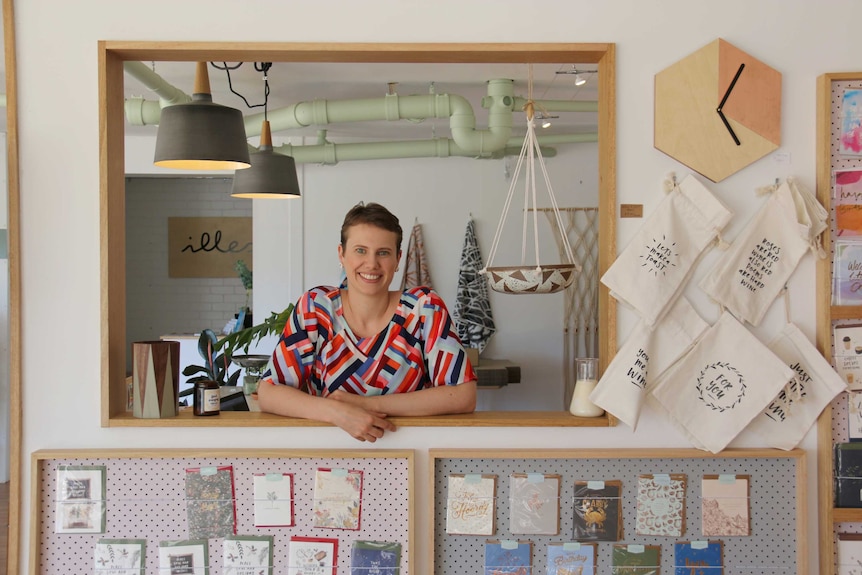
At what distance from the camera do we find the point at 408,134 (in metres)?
7.66

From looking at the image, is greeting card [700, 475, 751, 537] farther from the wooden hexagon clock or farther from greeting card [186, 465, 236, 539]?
greeting card [186, 465, 236, 539]

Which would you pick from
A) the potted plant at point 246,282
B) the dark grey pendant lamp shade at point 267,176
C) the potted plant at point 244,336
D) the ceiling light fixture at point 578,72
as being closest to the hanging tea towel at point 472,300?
the potted plant at point 246,282

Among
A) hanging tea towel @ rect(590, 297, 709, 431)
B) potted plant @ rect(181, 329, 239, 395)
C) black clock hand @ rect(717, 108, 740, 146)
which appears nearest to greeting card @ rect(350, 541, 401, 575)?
hanging tea towel @ rect(590, 297, 709, 431)

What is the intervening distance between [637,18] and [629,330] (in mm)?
908

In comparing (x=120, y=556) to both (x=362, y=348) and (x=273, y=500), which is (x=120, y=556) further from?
(x=362, y=348)

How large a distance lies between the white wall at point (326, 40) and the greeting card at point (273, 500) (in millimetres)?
103

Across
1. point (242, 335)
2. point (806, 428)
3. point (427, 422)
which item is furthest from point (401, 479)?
point (242, 335)

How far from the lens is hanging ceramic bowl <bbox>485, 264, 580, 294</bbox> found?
2.66 meters

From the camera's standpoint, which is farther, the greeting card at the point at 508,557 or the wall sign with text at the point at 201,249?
the wall sign with text at the point at 201,249

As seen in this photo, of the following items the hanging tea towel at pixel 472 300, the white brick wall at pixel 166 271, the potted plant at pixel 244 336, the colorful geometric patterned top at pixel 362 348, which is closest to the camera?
the colorful geometric patterned top at pixel 362 348

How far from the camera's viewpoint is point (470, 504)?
250 cm

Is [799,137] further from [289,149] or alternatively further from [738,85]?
[289,149]

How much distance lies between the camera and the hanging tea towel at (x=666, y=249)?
97.0 inches

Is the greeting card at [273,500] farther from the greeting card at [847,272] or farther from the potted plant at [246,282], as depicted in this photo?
the potted plant at [246,282]
